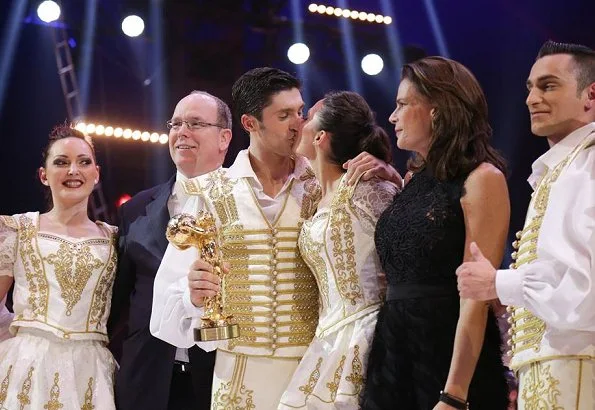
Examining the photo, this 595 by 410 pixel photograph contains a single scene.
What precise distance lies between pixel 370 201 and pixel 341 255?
0.21 m

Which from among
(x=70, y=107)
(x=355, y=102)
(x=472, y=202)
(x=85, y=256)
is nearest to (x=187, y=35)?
(x=70, y=107)

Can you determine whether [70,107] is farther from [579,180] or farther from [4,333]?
[579,180]

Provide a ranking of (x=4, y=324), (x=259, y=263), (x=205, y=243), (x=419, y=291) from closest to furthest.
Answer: (x=419, y=291), (x=205, y=243), (x=259, y=263), (x=4, y=324)

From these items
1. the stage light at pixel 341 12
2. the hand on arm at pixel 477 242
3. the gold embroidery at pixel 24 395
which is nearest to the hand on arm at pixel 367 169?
the hand on arm at pixel 477 242

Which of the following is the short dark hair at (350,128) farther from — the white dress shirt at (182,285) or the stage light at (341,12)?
the stage light at (341,12)

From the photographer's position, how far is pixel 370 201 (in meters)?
2.94

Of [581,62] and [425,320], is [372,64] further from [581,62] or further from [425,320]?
[425,320]

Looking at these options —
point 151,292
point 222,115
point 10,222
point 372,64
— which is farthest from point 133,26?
point 151,292

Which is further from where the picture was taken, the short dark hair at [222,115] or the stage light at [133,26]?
the stage light at [133,26]

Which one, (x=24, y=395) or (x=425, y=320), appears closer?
(x=425, y=320)

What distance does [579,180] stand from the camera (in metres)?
2.28

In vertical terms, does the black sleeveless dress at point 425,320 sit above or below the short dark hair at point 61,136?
below

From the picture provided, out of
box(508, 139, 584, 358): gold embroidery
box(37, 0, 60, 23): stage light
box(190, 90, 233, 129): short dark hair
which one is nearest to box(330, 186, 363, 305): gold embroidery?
box(508, 139, 584, 358): gold embroidery

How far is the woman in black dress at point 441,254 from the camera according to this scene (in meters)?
2.50
